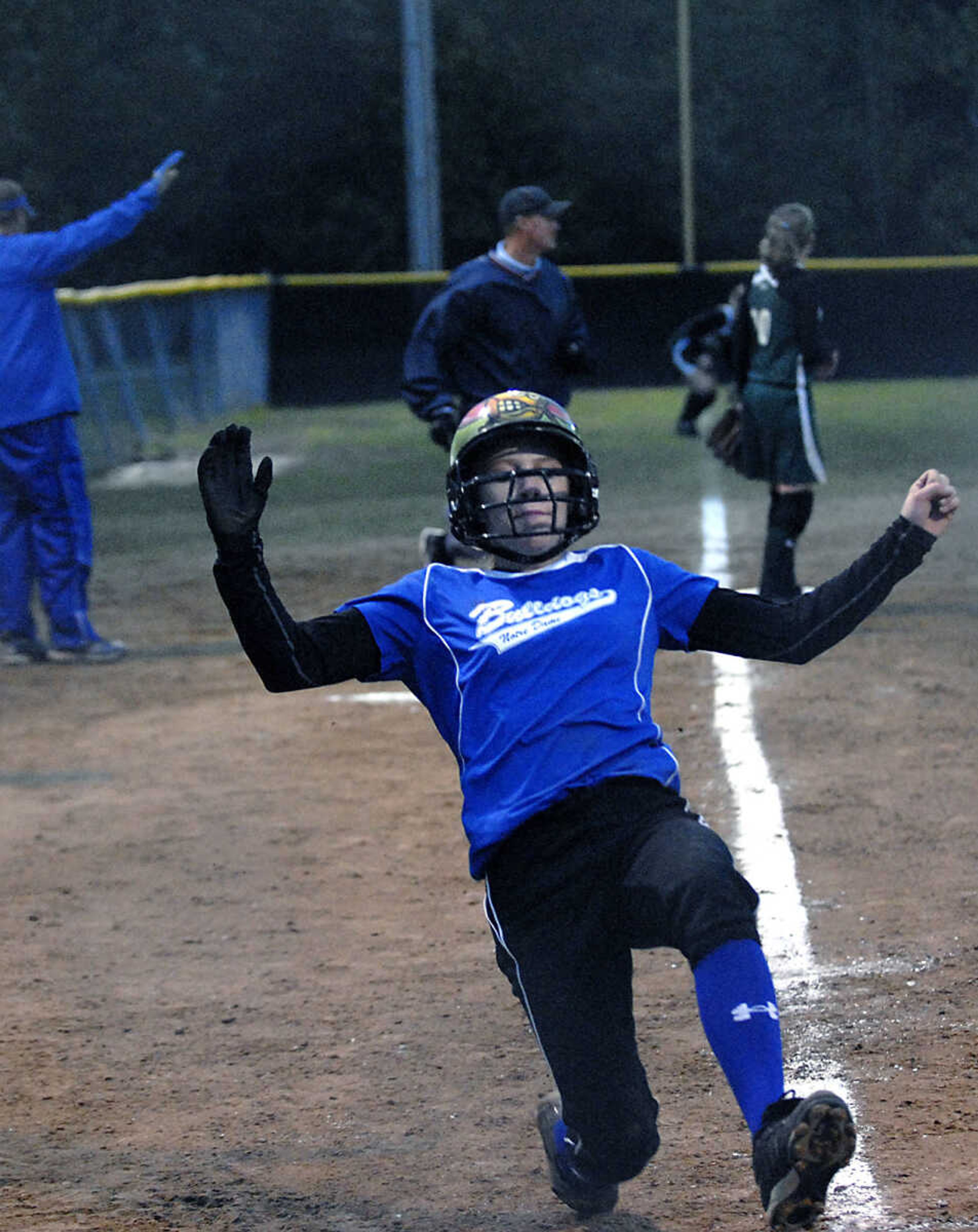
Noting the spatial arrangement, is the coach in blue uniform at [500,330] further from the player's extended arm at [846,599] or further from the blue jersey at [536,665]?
the player's extended arm at [846,599]

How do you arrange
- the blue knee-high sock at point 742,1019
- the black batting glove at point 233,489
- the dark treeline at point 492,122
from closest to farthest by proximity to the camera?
1. the blue knee-high sock at point 742,1019
2. the black batting glove at point 233,489
3. the dark treeline at point 492,122

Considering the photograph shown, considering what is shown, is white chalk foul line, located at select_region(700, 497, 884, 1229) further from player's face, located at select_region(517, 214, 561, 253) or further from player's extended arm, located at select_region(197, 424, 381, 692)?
player's face, located at select_region(517, 214, 561, 253)

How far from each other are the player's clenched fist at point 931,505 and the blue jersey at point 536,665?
1.38 ft

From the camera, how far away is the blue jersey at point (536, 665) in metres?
3.48

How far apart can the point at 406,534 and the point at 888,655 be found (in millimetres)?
4759

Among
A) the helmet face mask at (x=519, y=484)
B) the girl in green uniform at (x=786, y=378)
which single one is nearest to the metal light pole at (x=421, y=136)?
the girl in green uniform at (x=786, y=378)

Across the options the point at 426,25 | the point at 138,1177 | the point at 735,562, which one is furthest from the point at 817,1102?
the point at 426,25

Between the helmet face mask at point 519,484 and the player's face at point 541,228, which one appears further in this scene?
the player's face at point 541,228

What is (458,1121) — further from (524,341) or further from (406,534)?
(406,534)

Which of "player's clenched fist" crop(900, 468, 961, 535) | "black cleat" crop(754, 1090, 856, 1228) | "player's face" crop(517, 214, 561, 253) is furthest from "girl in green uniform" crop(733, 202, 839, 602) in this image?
"black cleat" crop(754, 1090, 856, 1228)

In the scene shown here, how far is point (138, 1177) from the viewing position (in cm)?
395

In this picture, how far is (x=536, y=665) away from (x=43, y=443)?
6245mm

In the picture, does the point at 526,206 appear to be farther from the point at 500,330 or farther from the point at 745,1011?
the point at 745,1011

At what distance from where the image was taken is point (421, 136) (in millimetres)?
21688
